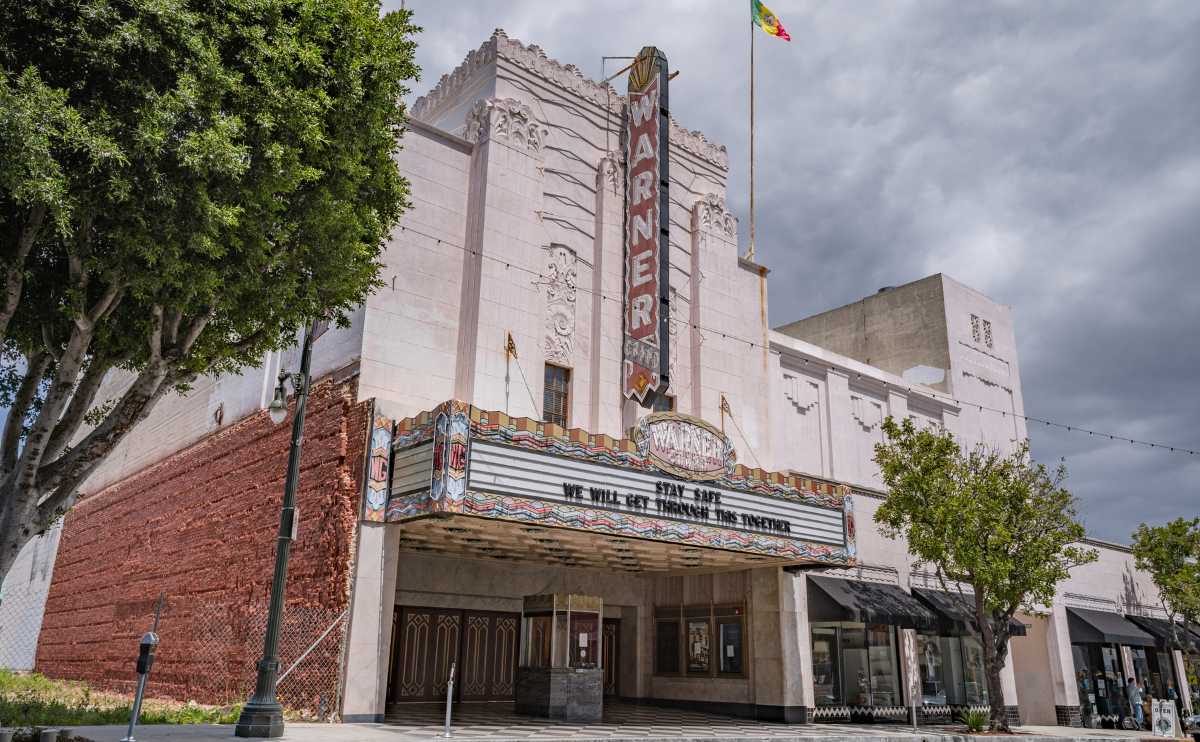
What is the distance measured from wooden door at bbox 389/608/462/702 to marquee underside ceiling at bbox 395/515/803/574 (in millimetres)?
1690

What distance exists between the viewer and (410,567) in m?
22.0

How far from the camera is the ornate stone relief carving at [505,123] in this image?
70.7 ft

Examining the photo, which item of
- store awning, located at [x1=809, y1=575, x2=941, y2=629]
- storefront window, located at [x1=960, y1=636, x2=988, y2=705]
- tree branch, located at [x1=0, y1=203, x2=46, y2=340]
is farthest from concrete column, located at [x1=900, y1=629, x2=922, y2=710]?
tree branch, located at [x1=0, y1=203, x2=46, y2=340]

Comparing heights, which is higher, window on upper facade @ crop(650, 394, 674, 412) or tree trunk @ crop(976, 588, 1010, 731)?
window on upper facade @ crop(650, 394, 674, 412)

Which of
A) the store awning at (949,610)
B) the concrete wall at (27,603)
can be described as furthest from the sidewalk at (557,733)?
the concrete wall at (27,603)

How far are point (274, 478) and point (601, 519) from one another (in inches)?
308

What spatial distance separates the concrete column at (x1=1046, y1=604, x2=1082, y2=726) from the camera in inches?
1172

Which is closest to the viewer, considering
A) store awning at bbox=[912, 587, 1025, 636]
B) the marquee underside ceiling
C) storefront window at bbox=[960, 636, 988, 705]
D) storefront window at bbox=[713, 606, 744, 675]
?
the marquee underside ceiling

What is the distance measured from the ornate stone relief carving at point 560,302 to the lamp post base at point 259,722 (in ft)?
34.5

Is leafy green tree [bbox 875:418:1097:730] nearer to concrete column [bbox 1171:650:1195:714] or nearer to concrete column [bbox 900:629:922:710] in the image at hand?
concrete column [bbox 900:629:922:710]

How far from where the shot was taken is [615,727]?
1811cm

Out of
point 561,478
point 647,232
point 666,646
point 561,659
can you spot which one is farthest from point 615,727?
point 647,232

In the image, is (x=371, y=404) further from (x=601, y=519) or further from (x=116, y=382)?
(x=116, y=382)

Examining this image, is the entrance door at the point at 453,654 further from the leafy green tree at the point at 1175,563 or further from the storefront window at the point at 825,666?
the leafy green tree at the point at 1175,563
